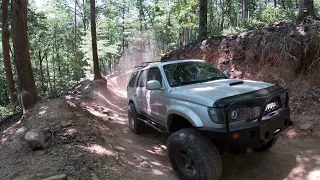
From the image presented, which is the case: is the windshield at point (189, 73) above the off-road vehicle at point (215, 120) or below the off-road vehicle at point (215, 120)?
above

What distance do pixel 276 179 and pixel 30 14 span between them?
53.5ft

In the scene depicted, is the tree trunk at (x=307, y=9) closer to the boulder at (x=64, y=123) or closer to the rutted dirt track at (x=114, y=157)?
the rutted dirt track at (x=114, y=157)

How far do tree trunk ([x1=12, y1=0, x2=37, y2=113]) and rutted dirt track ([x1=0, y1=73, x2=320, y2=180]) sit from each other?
3.67 feet

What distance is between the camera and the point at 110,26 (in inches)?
1654

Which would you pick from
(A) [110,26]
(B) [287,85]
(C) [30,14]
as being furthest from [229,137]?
(A) [110,26]

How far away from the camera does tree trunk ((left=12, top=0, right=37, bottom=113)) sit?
7.44 meters

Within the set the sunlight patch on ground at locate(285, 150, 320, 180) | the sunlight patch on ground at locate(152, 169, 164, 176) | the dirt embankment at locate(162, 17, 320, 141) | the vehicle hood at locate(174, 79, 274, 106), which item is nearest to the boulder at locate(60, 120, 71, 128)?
the sunlight patch on ground at locate(152, 169, 164, 176)

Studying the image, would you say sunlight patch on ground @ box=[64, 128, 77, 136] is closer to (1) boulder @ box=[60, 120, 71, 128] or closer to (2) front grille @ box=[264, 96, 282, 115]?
(1) boulder @ box=[60, 120, 71, 128]

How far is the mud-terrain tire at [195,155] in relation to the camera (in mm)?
3809

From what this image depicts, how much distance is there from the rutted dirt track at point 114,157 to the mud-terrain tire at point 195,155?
50 centimetres

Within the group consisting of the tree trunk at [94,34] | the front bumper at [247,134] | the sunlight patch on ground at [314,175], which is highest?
the tree trunk at [94,34]

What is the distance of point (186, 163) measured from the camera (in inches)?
168

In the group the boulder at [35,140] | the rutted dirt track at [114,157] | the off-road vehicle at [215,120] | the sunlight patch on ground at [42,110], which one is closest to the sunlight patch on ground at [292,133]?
the rutted dirt track at [114,157]

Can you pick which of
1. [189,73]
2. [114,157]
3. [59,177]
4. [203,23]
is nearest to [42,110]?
[114,157]
